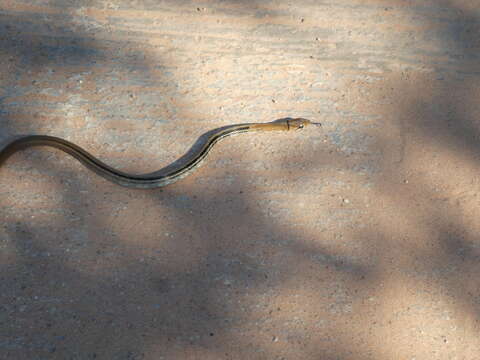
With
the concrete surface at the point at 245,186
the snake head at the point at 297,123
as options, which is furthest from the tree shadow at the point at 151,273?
the snake head at the point at 297,123

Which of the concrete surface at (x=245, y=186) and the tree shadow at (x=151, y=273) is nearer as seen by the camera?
the tree shadow at (x=151, y=273)

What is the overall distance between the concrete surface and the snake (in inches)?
3.7

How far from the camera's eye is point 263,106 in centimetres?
551

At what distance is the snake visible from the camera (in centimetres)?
474

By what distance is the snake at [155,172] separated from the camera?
15.6 ft

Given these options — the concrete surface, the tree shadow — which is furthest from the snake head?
the tree shadow

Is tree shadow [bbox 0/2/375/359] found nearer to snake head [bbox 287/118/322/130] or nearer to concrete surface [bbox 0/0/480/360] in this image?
concrete surface [bbox 0/0/480/360]

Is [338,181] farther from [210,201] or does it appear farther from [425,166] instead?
[210,201]

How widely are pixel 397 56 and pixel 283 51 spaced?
3.97ft

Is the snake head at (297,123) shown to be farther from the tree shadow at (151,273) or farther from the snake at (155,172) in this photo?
the tree shadow at (151,273)

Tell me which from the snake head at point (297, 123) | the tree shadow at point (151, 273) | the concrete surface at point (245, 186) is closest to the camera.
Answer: the tree shadow at point (151, 273)

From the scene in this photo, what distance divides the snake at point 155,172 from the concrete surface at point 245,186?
9cm

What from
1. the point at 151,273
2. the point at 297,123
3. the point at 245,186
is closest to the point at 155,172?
the point at 245,186

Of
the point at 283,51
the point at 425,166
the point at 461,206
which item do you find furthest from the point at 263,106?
the point at 461,206
